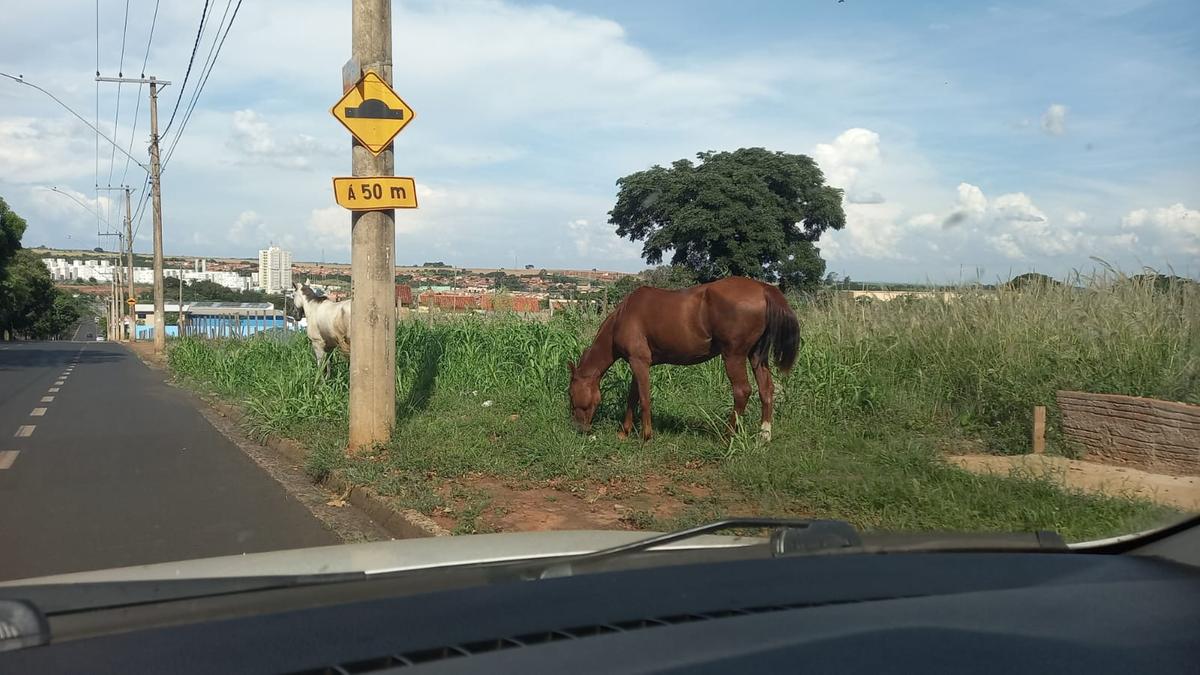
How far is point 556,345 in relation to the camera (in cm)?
1336

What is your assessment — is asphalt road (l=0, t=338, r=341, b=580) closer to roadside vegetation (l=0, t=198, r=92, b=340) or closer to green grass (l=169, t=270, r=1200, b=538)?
green grass (l=169, t=270, r=1200, b=538)

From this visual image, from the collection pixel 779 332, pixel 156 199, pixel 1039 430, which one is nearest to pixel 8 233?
pixel 156 199

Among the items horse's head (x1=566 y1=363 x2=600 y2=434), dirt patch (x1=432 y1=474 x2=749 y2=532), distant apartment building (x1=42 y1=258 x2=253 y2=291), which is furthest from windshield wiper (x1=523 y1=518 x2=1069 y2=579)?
distant apartment building (x1=42 y1=258 x2=253 y2=291)

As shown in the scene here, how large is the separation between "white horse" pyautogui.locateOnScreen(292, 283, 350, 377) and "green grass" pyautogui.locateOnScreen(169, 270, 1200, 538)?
0.55 meters

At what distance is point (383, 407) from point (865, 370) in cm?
514

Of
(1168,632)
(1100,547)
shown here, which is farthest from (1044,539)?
(1168,632)

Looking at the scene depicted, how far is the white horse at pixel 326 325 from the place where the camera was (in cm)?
1356

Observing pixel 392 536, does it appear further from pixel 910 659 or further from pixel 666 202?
pixel 666 202

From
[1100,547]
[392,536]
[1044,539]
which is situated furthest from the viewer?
[392,536]

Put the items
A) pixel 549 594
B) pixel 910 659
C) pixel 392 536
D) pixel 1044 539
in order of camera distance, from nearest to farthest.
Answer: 1. pixel 910 659
2. pixel 549 594
3. pixel 1044 539
4. pixel 392 536

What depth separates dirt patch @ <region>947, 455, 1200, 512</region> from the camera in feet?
19.5

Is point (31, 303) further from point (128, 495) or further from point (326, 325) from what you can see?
point (128, 495)

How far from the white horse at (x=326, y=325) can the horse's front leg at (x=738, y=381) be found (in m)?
6.56

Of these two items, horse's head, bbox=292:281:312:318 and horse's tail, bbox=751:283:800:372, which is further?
horse's head, bbox=292:281:312:318
